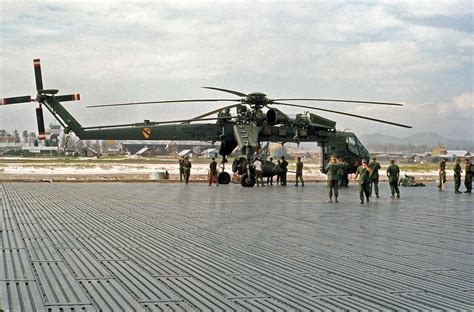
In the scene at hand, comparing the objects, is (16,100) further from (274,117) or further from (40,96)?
(274,117)

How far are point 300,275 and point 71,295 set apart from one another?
2.85 m

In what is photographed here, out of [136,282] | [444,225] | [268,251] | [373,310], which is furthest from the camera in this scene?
[444,225]

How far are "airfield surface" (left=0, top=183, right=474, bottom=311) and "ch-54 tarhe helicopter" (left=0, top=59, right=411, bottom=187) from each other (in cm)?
995

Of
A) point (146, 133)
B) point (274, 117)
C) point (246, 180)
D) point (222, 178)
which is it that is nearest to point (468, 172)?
point (274, 117)

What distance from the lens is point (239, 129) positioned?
2689 cm

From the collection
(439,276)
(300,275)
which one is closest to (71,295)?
(300,275)

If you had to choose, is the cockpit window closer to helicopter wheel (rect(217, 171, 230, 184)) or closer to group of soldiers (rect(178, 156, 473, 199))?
group of soldiers (rect(178, 156, 473, 199))

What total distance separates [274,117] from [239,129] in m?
1.62

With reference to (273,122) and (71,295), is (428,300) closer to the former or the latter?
(71,295)

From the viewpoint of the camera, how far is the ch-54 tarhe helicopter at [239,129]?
26391 mm

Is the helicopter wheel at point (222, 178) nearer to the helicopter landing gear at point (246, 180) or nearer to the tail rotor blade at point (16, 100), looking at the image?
the helicopter landing gear at point (246, 180)

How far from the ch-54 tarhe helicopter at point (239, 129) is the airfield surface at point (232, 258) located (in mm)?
9954

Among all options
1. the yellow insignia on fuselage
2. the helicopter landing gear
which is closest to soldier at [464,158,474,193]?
the helicopter landing gear

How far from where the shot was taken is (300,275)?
7.83 metres
